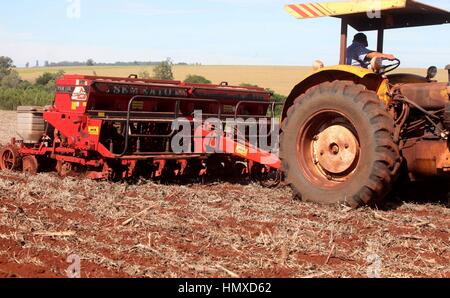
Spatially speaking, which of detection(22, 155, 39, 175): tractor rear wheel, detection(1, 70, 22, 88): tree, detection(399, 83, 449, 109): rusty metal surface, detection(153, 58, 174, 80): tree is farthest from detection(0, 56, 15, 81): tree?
detection(399, 83, 449, 109): rusty metal surface

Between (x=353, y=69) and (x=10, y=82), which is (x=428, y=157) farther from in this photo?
(x=10, y=82)

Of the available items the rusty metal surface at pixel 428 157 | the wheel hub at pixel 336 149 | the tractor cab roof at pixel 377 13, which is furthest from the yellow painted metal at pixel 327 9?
the rusty metal surface at pixel 428 157

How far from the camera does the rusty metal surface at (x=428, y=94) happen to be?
5859 mm

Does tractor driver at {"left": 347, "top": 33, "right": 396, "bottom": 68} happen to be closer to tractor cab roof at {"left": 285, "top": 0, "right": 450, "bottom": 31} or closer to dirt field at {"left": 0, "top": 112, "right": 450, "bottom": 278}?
tractor cab roof at {"left": 285, "top": 0, "right": 450, "bottom": 31}

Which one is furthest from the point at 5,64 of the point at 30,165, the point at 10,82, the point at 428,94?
the point at 428,94

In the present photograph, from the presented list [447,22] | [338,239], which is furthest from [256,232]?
[447,22]

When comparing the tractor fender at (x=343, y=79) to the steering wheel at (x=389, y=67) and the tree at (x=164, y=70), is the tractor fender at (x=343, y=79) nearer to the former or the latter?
the steering wheel at (x=389, y=67)

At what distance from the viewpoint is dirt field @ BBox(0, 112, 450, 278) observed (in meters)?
3.87

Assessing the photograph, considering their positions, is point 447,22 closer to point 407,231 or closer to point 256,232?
point 407,231

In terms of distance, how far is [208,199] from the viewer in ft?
21.6

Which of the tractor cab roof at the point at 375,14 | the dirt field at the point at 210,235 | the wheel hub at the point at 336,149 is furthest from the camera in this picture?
the tractor cab roof at the point at 375,14

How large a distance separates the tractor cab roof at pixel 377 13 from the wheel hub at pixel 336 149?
1235 mm

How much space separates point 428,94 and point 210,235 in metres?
2.74

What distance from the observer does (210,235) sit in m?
4.71
